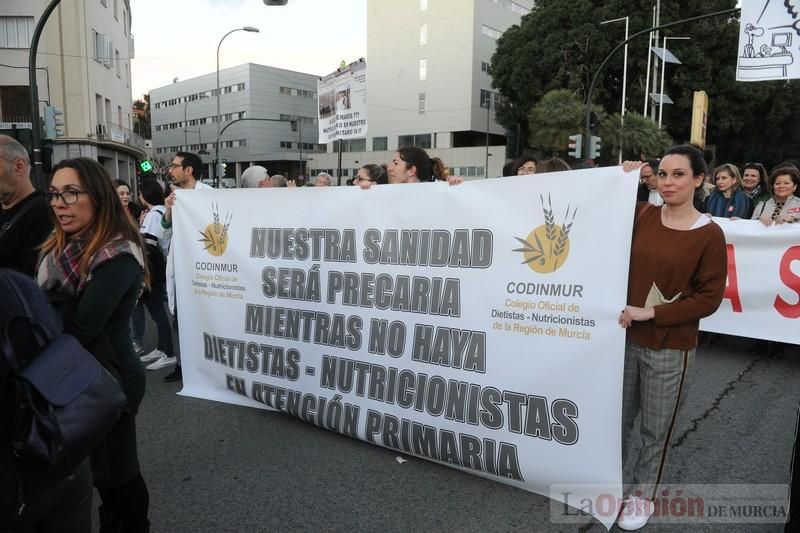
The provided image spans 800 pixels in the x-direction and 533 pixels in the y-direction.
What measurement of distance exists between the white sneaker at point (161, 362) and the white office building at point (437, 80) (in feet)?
159

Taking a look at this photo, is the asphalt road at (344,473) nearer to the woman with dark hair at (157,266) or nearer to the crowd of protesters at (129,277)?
the crowd of protesters at (129,277)

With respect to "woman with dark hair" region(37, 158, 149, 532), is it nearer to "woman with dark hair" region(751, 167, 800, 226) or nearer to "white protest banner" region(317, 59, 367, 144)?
"woman with dark hair" region(751, 167, 800, 226)

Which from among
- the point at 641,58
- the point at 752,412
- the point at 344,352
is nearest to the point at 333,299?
the point at 344,352

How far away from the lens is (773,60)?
639cm

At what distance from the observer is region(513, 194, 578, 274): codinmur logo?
9.68 ft

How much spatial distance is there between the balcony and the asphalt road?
101ft

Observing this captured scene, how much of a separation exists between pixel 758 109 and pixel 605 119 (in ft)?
40.3

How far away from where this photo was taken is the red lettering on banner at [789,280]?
5.41 meters

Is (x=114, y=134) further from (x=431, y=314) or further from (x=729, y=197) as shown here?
(x=431, y=314)

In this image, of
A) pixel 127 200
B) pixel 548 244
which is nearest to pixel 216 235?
pixel 548 244

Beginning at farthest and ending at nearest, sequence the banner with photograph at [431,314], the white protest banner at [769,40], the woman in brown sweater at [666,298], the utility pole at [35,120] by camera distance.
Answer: the utility pole at [35,120], the white protest banner at [769,40], the banner with photograph at [431,314], the woman in brown sweater at [666,298]

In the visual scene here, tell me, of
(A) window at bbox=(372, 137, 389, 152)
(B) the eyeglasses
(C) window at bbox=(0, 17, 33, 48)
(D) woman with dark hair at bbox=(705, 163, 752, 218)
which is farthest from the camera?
(A) window at bbox=(372, 137, 389, 152)

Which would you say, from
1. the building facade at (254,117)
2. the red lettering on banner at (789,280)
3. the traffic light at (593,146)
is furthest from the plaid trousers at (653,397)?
the building facade at (254,117)

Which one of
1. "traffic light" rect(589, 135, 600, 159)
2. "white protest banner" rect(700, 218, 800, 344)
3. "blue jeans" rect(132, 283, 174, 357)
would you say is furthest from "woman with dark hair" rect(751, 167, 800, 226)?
"traffic light" rect(589, 135, 600, 159)
